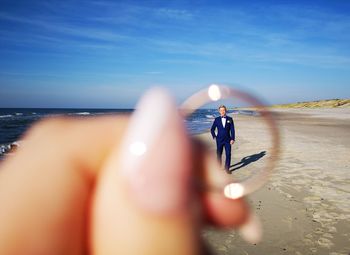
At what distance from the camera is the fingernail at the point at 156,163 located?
82cm

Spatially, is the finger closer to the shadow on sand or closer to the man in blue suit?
the man in blue suit

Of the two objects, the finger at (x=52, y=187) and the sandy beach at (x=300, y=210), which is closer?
the finger at (x=52, y=187)

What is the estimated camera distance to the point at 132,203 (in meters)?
0.82

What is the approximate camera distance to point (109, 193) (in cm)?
82

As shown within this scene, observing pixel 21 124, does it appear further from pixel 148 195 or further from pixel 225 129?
pixel 148 195

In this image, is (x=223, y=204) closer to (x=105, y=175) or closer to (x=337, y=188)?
(x=105, y=175)

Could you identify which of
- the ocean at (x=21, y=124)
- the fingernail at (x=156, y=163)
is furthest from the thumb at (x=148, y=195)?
the ocean at (x=21, y=124)

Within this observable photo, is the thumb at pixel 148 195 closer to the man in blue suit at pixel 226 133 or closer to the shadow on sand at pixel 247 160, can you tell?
the man in blue suit at pixel 226 133

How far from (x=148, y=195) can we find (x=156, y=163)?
0.09m

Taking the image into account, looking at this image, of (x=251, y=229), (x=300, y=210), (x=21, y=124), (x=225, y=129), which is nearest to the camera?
(x=251, y=229)

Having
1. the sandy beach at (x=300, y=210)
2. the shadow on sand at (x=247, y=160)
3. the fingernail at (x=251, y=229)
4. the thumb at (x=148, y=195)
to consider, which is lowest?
the shadow on sand at (x=247, y=160)

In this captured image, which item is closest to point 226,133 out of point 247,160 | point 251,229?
point 247,160

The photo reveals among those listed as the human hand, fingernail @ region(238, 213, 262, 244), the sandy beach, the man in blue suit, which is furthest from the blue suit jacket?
the human hand

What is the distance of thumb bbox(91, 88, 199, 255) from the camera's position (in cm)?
79
